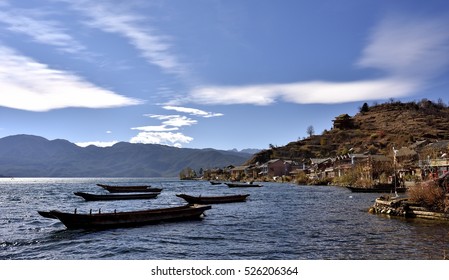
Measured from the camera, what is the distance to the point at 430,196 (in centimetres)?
3491

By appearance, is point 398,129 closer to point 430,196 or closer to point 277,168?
point 277,168

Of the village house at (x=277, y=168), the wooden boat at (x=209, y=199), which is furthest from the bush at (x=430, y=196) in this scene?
the village house at (x=277, y=168)

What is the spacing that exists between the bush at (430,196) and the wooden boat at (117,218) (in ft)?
70.7

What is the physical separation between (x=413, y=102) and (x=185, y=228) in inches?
6767

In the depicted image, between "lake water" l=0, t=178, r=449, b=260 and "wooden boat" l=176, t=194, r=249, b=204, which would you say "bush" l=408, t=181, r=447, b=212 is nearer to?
"lake water" l=0, t=178, r=449, b=260

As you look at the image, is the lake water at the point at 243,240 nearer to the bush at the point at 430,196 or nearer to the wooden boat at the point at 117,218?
the wooden boat at the point at 117,218

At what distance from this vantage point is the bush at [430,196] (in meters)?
34.0

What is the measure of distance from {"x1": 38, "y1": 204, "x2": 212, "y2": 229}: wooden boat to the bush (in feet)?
70.7

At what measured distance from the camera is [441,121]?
14650cm

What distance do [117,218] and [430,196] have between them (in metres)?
27.6

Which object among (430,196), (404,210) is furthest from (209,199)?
(430,196)

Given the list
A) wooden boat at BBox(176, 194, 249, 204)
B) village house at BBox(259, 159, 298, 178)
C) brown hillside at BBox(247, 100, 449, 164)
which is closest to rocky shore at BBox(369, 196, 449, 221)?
wooden boat at BBox(176, 194, 249, 204)

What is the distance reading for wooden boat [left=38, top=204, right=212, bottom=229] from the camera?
3120 centimetres
